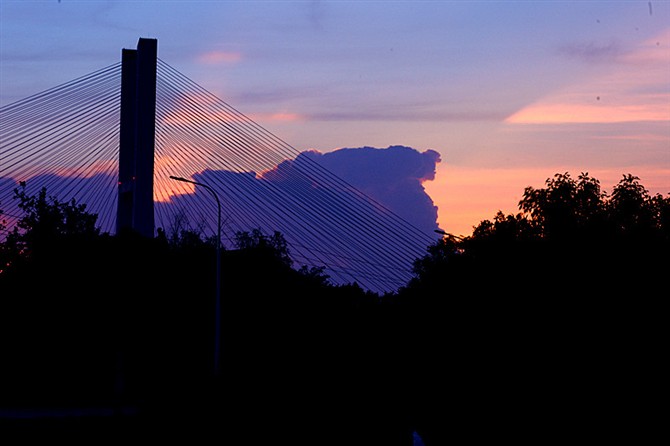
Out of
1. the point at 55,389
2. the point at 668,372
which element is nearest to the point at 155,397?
the point at 55,389

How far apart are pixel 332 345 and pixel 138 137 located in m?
21.7

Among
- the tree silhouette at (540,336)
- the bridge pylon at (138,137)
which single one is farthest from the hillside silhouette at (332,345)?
the bridge pylon at (138,137)

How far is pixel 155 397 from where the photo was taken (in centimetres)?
3931

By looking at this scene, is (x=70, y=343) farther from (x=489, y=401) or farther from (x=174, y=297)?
(x=489, y=401)

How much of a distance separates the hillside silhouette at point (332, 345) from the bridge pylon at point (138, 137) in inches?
175

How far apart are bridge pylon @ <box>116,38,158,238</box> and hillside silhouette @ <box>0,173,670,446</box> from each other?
4.43 m

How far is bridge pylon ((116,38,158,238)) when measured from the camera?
34562 millimetres

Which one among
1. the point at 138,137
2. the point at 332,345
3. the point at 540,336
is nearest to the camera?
the point at 138,137

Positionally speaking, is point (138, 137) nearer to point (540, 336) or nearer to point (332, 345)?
point (540, 336)

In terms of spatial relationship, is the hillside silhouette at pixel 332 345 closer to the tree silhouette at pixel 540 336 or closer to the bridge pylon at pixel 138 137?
the tree silhouette at pixel 540 336

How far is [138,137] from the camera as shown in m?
35.1

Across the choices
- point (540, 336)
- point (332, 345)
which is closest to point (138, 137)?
point (540, 336)

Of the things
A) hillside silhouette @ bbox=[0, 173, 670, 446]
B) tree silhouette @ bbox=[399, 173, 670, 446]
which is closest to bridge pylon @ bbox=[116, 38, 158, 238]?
hillside silhouette @ bbox=[0, 173, 670, 446]

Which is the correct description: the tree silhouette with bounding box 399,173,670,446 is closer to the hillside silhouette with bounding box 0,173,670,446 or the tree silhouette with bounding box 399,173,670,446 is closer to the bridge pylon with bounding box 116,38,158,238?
the hillside silhouette with bounding box 0,173,670,446
